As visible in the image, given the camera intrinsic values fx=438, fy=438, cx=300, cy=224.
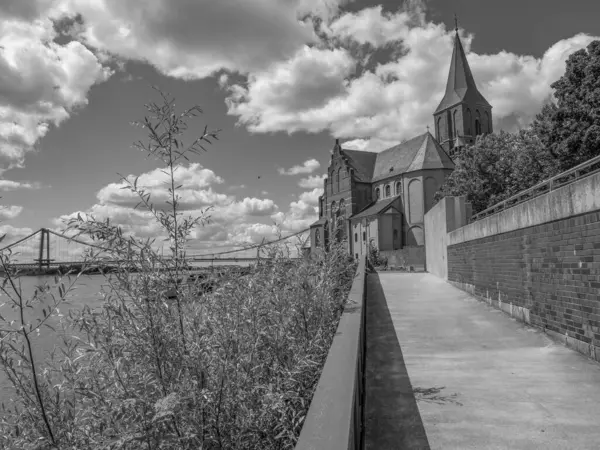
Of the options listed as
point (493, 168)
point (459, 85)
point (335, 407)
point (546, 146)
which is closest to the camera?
point (335, 407)

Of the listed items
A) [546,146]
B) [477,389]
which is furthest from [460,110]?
[477,389]

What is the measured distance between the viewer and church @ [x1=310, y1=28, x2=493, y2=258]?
54.2 m

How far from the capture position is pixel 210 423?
240 cm

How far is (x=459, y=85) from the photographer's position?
224 feet

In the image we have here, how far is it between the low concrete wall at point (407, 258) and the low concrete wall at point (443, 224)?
1955cm

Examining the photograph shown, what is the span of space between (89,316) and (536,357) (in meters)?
5.23

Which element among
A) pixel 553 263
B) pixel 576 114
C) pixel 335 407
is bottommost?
pixel 335 407

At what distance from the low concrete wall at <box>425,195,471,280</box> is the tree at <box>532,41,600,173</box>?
10.9 metres

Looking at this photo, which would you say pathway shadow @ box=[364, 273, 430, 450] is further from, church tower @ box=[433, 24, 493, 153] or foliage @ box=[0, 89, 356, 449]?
church tower @ box=[433, 24, 493, 153]

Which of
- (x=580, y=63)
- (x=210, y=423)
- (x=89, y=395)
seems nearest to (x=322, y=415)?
(x=210, y=423)

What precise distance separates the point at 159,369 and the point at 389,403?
2.56 m

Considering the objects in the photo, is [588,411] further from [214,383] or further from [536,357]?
[214,383]

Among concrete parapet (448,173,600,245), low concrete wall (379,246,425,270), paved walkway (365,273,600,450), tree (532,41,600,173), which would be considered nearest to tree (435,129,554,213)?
tree (532,41,600,173)

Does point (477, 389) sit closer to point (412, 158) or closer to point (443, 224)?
point (443, 224)
